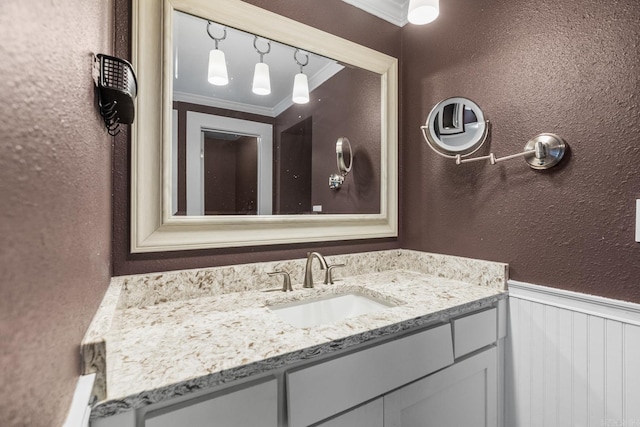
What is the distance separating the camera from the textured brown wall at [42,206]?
273 millimetres

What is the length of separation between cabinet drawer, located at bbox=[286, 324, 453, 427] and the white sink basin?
8.4 inches

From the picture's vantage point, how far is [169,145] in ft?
3.44

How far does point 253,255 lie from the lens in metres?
1.23

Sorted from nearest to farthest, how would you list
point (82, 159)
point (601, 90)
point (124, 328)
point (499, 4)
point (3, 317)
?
1. point (3, 317)
2. point (82, 159)
3. point (124, 328)
4. point (601, 90)
5. point (499, 4)

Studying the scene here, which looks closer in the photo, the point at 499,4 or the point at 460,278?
the point at 499,4

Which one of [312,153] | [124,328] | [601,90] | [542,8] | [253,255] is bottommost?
[124,328]

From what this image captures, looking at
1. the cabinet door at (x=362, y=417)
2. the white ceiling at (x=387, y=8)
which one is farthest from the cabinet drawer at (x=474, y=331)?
the white ceiling at (x=387, y=8)

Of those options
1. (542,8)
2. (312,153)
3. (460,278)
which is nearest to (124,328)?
(312,153)

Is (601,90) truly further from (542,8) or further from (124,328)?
(124,328)

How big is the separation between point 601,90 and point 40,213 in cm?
142

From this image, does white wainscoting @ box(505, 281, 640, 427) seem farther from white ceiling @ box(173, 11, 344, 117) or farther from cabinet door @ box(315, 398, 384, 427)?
white ceiling @ box(173, 11, 344, 117)

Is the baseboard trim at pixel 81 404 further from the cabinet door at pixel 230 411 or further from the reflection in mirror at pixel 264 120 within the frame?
the reflection in mirror at pixel 264 120

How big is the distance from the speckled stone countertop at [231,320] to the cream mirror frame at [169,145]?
4.9 inches

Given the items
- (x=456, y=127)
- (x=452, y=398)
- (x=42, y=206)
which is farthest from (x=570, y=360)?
(x=42, y=206)
